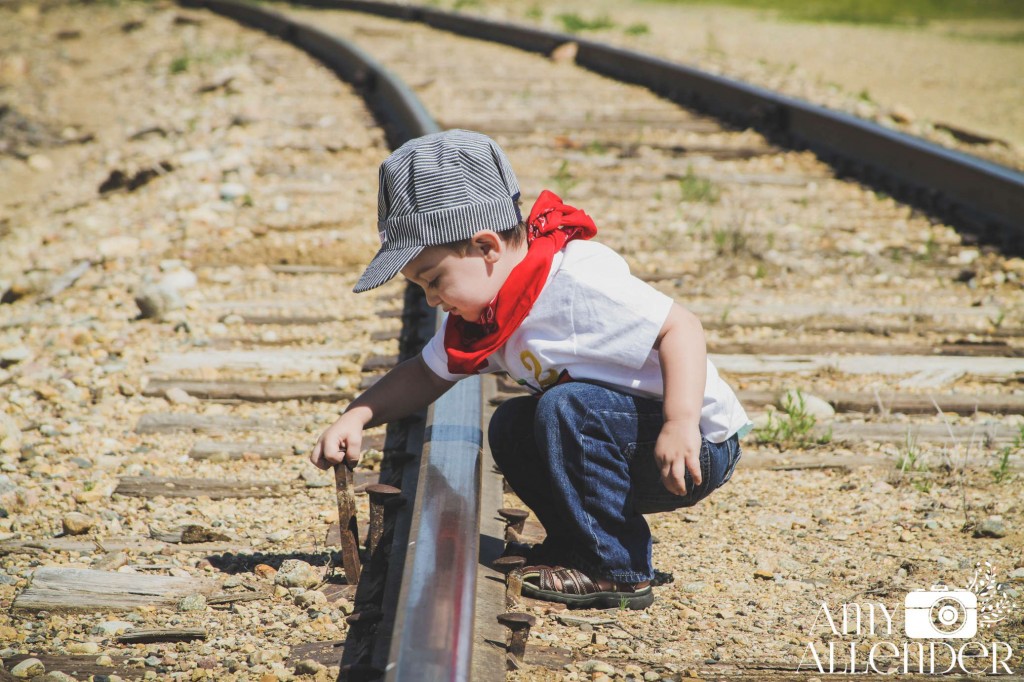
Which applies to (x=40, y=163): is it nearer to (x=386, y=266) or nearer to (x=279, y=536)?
(x=279, y=536)

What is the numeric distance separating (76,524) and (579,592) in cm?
117

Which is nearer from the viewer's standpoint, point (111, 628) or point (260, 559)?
point (111, 628)

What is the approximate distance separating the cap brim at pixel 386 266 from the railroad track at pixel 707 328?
0.44 meters

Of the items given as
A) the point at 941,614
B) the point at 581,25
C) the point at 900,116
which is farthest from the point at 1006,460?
the point at 581,25

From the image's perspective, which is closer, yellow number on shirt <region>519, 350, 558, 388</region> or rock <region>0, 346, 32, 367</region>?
yellow number on shirt <region>519, 350, 558, 388</region>

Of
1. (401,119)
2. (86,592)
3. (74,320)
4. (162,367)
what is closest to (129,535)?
(86,592)

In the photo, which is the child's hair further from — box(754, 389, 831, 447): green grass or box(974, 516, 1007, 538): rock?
box(974, 516, 1007, 538): rock

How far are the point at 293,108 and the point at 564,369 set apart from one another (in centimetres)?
614

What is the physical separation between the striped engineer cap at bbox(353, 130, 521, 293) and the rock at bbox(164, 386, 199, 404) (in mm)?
1360

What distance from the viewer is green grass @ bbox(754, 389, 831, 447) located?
2.94 m

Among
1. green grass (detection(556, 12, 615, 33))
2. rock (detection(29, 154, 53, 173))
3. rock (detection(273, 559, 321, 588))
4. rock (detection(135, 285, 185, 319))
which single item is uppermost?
green grass (detection(556, 12, 615, 33))

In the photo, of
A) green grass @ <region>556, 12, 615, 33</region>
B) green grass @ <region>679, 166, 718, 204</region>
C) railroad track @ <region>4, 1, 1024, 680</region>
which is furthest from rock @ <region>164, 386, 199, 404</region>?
green grass @ <region>556, 12, 615, 33</region>

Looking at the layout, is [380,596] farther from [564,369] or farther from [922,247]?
[922,247]

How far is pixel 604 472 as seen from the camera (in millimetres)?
2209
